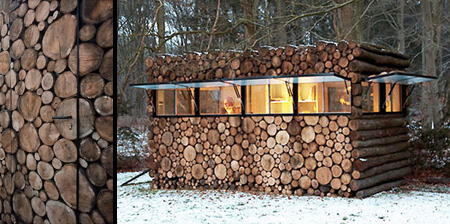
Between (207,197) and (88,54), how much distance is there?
18.5 feet

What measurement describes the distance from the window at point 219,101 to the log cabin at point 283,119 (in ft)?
0.06

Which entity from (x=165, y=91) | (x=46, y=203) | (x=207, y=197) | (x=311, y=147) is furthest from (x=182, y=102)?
(x=46, y=203)

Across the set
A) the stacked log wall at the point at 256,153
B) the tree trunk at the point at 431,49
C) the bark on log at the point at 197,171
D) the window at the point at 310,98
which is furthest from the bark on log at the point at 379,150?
the tree trunk at the point at 431,49

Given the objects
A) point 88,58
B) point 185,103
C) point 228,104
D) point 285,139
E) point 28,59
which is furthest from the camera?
point 185,103

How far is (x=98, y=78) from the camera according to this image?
3.11 metres

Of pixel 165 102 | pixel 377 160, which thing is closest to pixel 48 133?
pixel 165 102

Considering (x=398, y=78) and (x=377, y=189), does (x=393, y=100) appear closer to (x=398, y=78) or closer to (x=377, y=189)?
(x=398, y=78)

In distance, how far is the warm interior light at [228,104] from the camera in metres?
9.17

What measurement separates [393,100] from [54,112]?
7.41m

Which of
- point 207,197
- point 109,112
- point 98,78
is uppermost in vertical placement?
point 98,78

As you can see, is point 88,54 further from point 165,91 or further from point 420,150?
point 420,150

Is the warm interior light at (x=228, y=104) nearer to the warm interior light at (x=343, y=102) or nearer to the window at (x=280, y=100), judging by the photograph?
the window at (x=280, y=100)

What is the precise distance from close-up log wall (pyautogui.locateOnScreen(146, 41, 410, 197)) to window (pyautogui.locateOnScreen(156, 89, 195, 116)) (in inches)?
5.4

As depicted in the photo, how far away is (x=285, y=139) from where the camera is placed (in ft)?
28.3
